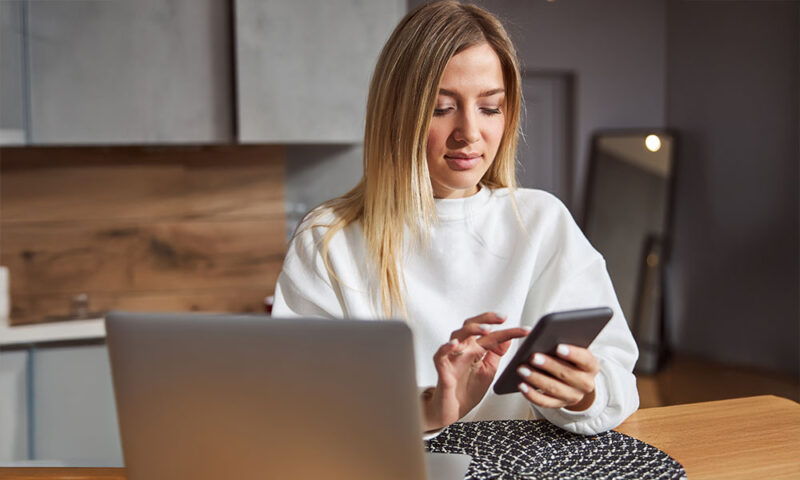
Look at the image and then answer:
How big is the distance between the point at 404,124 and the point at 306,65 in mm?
1663

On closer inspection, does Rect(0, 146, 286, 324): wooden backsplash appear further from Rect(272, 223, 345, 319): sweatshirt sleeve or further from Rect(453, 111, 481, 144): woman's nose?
Rect(453, 111, 481, 144): woman's nose

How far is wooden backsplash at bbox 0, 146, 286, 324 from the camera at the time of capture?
308cm

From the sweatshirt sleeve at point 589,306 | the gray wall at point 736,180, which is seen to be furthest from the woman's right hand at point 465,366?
the gray wall at point 736,180

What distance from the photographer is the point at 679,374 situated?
17.0ft

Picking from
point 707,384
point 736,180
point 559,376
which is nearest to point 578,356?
point 559,376

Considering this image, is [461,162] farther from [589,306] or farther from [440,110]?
[589,306]

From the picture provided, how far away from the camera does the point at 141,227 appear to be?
10.5 ft

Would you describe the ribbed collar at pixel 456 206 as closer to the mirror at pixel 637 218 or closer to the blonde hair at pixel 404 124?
the blonde hair at pixel 404 124

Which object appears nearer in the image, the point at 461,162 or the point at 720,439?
the point at 720,439

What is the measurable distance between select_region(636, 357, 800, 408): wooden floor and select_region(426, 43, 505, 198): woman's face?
331 cm

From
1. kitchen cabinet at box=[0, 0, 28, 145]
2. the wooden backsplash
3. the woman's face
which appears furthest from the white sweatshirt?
the wooden backsplash

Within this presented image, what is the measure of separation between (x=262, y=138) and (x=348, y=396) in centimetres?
225

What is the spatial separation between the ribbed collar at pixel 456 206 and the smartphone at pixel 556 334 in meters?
0.46

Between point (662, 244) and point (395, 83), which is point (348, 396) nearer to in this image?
point (395, 83)
